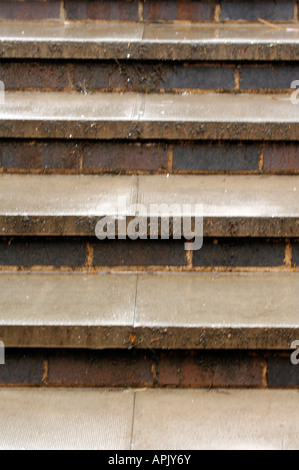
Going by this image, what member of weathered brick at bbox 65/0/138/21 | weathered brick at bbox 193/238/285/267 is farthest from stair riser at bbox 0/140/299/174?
weathered brick at bbox 65/0/138/21

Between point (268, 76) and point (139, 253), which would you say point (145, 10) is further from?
point (139, 253)

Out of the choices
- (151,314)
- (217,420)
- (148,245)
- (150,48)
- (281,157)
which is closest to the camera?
(217,420)

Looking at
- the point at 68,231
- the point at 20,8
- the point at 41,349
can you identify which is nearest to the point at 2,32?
the point at 20,8

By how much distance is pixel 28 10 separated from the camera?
9.11 ft

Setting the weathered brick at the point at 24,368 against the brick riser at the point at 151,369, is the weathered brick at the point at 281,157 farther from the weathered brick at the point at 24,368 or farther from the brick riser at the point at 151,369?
the weathered brick at the point at 24,368

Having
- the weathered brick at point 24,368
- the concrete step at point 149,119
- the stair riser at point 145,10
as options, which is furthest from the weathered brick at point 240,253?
the stair riser at point 145,10

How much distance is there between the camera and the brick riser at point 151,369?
1534 mm

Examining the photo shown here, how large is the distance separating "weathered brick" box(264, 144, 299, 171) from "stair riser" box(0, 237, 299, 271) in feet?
1.30

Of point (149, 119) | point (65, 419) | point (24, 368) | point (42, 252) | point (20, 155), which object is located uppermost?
point (149, 119)

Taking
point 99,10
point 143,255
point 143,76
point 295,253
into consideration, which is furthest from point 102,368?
point 99,10

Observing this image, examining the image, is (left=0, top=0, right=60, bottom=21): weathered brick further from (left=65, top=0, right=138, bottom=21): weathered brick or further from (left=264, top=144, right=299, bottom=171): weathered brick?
(left=264, top=144, right=299, bottom=171): weathered brick

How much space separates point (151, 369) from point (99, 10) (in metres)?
2.08
